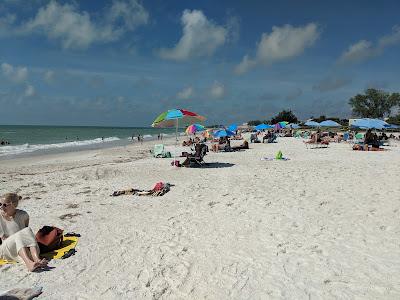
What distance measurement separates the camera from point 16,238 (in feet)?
14.9

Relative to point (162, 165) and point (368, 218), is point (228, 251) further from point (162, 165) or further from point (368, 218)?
point (162, 165)

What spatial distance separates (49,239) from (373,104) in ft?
278

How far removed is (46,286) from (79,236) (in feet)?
5.37

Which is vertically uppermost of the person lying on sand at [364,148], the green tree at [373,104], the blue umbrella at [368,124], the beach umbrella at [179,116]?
the green tree at [373,104]

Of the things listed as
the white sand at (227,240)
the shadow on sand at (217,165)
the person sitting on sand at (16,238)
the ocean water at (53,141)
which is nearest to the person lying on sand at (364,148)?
the shadow on sand at (217,165)

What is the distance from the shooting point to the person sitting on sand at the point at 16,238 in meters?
4.45

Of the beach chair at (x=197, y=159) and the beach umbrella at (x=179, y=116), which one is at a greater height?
the beach umbrella at (x=179, y=116)

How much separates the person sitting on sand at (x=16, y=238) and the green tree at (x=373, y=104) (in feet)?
270

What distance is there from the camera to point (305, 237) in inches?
214

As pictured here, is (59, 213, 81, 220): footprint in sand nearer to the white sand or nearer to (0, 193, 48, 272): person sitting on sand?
the white sand

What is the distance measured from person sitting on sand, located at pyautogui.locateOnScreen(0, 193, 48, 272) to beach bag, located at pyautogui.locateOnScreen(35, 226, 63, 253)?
0.30 metres

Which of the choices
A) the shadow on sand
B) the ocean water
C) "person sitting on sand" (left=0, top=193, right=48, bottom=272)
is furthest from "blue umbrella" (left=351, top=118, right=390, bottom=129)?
the ocean water

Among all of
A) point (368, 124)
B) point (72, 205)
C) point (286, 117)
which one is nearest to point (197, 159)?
point (72, 205)

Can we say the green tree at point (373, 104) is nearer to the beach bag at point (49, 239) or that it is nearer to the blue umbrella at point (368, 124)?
the blue umbrella at point (368, 124)
